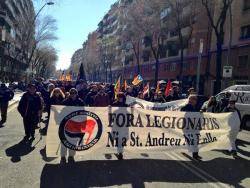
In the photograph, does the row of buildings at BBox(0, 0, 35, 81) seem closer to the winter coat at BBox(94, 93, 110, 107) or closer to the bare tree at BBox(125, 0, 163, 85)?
the bare tree at BBox(125, 0, 163, 85)

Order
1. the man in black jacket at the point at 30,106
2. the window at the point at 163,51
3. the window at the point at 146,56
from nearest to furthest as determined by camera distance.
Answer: the man in black jacket at the point at 30,106, the window at the point at 163,51, the window at the point at 146,56

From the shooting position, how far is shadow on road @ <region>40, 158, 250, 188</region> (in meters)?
7.12

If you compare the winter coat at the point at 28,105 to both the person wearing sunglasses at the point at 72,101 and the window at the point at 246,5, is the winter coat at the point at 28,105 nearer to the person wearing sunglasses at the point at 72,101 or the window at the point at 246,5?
the person wearing sunglasses at the point at 72,101

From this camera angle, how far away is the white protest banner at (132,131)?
8617 mm

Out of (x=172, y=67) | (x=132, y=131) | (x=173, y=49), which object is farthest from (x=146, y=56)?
(x=132, y=131)

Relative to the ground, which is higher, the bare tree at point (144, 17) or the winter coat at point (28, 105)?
the bare tree at point (144, 17)

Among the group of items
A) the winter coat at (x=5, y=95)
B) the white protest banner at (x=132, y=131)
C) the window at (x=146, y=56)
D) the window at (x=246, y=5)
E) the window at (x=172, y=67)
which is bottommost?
the white protest banner at (x=132, y=131)

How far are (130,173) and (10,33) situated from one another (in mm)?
69404

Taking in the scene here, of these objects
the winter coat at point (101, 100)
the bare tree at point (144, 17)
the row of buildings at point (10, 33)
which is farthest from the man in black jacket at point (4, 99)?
the row of buildings at point (10, 33)

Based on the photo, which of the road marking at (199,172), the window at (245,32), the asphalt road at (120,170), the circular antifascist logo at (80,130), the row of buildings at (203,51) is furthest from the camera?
the row of buildings at (203,51)

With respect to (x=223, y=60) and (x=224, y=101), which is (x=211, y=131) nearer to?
(x=224, y=101)

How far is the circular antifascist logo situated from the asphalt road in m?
0.41

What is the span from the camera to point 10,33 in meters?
72.9

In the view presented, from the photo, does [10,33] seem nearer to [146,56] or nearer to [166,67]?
[146,56]
